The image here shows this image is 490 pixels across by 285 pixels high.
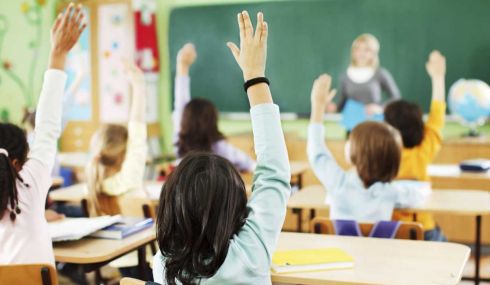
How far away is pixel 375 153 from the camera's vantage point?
2.80 m

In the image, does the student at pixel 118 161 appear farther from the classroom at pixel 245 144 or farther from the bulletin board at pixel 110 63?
the bulletin board at pixel 110 63

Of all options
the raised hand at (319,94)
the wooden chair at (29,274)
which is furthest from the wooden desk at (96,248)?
the raised hand at (319,94)

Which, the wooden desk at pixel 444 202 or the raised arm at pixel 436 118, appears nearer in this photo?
the wooden desk at pixel 444 202

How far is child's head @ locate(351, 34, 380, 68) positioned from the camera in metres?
5.52

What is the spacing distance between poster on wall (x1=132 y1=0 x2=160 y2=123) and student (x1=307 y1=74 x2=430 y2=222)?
4.21m

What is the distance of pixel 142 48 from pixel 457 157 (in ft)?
11.4

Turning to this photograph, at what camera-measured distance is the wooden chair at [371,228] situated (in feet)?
8.26

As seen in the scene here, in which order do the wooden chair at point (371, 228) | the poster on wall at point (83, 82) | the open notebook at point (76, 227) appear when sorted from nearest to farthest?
the open notebook at point (76, 227) → the wooden chair at point (371, 228) → the poster on wall at point (83, 82)

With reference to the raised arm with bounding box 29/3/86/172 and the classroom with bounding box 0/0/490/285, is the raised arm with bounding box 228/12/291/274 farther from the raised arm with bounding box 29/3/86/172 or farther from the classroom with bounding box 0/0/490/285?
the raised arm with bounding box 29/3/86/172

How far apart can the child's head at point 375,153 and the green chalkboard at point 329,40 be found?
3071mm

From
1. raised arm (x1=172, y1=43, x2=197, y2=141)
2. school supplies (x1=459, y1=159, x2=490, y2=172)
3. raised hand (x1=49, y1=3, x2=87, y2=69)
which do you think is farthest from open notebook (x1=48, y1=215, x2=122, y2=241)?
school supplies (x1=459, y1=159, x2=490, y2=172)

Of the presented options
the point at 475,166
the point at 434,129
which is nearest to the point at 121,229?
the point at 434,129

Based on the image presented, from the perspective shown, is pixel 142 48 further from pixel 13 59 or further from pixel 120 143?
pixel 120 143

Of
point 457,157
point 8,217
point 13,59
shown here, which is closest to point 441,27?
point 457,157
